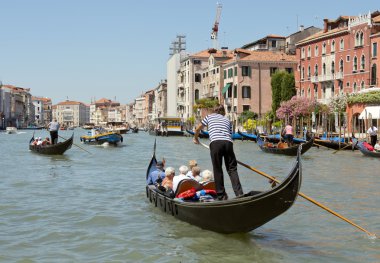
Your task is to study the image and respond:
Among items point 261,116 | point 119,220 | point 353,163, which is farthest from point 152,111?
point 119,220

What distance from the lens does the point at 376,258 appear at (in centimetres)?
495

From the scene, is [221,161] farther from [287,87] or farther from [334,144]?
[287,87]

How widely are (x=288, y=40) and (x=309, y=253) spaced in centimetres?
3396

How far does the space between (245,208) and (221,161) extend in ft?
2.35

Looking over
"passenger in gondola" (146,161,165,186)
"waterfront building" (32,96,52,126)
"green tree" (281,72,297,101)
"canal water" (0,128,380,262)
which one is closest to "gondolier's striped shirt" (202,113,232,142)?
"canal water" (0,128,380,262)

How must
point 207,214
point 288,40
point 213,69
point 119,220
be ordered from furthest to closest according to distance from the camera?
point 213,69 → point 288,40 → point 119,220 → point 207,214

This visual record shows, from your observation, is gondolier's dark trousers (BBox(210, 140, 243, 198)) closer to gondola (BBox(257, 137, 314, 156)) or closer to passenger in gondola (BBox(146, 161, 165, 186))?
passenger in gondola (BBox(146, 161, 165, 186))

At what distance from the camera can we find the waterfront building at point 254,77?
1374 inches

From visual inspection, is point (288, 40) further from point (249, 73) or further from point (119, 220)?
point (119, 220)

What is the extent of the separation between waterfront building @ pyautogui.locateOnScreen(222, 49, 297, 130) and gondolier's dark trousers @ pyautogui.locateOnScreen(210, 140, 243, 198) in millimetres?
29685

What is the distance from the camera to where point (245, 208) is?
4.89m

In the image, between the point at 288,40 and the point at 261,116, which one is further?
the point at 288,40

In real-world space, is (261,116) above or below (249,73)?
below

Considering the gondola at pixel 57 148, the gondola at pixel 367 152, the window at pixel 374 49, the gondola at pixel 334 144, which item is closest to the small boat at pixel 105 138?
the gondola at pixel 57 148
